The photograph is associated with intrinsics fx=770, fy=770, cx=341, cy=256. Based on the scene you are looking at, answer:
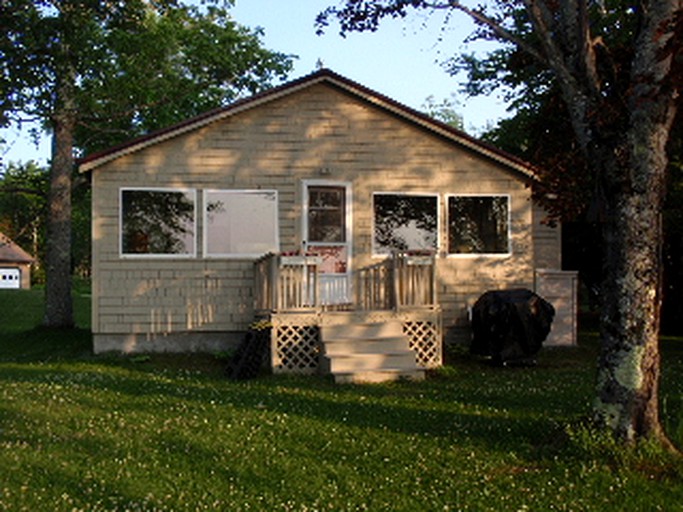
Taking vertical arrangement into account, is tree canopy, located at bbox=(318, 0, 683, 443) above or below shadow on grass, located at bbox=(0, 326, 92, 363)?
above

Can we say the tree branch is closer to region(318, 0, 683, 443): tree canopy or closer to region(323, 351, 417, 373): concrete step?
region(318, 0, 683, 443): tree canopy


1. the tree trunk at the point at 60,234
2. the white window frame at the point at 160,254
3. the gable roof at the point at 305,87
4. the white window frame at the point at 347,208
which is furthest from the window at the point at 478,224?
the tree trunk at the point at 60,234

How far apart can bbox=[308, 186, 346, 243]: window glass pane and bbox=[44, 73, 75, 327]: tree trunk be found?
309 inches

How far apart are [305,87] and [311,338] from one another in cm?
501

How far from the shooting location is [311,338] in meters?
12.9

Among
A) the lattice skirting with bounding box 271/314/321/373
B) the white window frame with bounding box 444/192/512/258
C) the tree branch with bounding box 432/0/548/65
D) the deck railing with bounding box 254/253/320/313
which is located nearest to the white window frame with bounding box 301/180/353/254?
the deck railing with bounding box 254/253/320/313

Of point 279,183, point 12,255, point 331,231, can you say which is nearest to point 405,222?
point 331,231

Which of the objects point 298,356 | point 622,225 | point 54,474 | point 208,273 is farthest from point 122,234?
point 622,225

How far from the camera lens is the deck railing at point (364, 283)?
12711mm

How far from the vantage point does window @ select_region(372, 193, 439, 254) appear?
15.2 m

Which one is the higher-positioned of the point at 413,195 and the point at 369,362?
the point at 413,195

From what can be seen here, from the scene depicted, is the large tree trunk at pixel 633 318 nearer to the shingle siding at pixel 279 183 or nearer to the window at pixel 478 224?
the shingle siding at pixel 279 183

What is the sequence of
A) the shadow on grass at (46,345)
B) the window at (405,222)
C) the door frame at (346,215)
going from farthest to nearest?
the shadow on grass at (46,345)
the window at (405,222)
the door frame at (346,215)

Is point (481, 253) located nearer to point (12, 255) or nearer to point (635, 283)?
point (635, 283)
